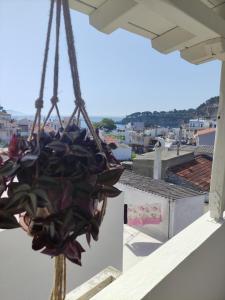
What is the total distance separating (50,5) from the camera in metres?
0.45

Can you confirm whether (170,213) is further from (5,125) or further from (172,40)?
(5,125)

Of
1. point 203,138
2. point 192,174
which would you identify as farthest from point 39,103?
point 203,138

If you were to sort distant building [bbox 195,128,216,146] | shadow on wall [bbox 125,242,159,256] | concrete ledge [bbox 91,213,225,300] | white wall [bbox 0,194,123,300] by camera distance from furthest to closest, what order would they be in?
distant building [bbox 195,128,216,146]
shadow on wall [bbox 125,242,159,256]
white wall [bbox 0,194,123,300]
concrete ledge [bbox 91,213,225,300]

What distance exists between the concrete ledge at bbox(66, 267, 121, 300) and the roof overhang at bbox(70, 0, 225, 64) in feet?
2.84

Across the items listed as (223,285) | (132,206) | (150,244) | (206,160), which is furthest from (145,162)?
(223,285)

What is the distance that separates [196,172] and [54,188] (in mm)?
7639

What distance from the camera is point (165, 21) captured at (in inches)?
30.6

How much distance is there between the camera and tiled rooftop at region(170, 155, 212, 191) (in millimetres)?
6910

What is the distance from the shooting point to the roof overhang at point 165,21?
0.64 m

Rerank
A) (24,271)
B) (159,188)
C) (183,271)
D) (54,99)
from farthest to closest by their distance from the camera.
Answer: (159,188), (24,271), (183,271), (54,99)

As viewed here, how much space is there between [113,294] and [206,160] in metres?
8.31

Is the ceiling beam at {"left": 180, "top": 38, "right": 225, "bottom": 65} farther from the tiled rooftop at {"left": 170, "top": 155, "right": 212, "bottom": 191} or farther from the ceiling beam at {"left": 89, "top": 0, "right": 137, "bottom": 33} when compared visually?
the tiled rooftop at {"left": 170, "top": 155, "right": 212, "bottom": 191}

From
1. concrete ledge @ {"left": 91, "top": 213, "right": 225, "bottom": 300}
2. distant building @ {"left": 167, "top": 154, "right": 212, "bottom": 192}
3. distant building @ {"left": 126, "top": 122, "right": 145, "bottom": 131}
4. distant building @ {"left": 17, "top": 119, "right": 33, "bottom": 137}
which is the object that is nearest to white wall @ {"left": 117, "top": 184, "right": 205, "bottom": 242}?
distant building @ {"left": 167, "top": 154, "right": 212, "bottom": 192}

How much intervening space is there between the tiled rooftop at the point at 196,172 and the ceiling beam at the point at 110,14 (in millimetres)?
6459
